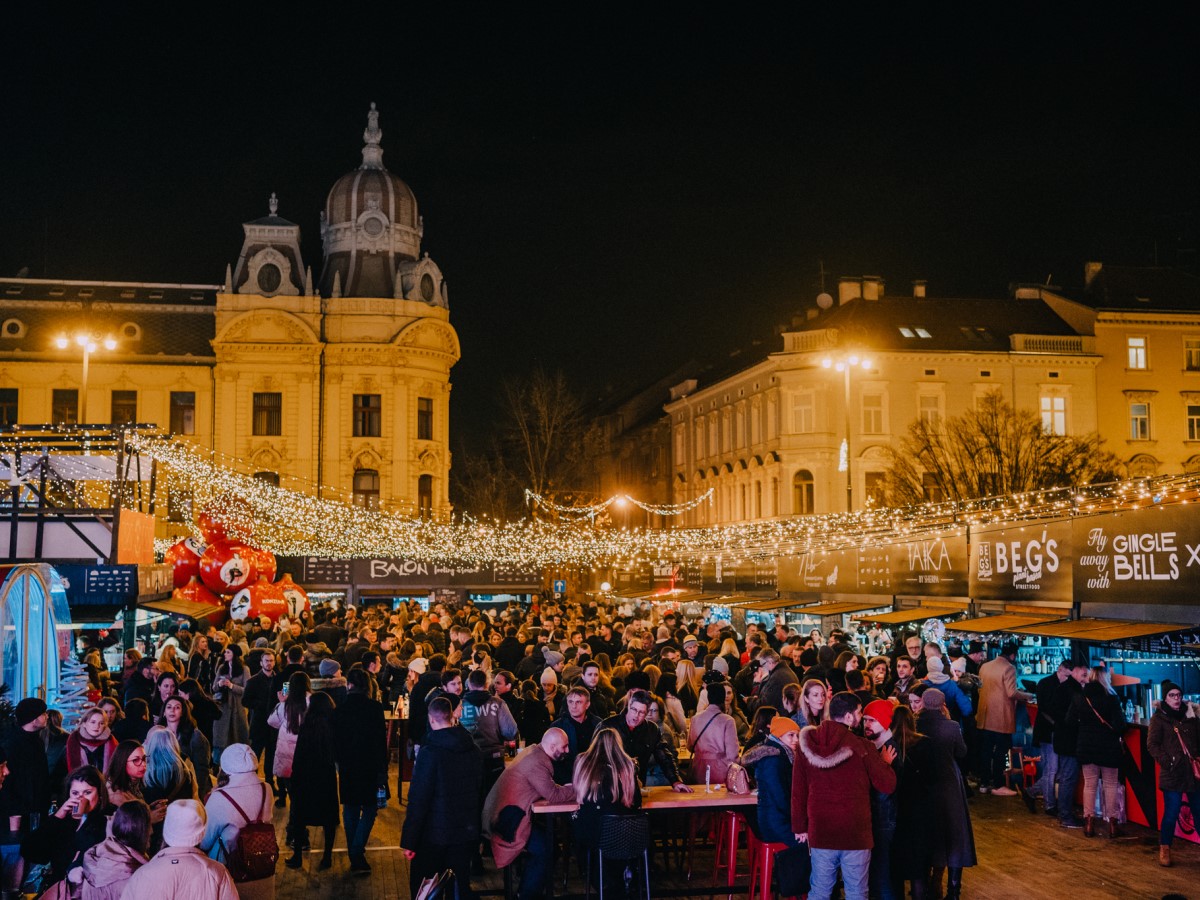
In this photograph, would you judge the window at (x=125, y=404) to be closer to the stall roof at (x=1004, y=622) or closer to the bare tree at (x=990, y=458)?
the bare tree at (x=990, y=458)

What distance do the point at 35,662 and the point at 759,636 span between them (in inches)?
351

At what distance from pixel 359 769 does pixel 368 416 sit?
1909 inches

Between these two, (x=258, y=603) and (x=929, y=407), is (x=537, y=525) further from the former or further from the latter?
(x=258, y=603)

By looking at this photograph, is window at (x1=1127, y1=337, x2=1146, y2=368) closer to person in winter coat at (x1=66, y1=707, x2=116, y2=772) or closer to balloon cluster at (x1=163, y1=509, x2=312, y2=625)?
balloon cluster at (x1=163, y1=509, x2=312, y2=625)

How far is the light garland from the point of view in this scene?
1936cm

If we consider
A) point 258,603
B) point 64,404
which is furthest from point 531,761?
point 64,404

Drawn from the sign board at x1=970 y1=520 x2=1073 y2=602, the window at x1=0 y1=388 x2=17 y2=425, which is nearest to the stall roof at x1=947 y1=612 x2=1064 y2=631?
the sign board at x1=970 y1=520 x2=1073 y2=602

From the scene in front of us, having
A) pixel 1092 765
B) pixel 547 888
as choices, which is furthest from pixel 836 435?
pixel 547 888

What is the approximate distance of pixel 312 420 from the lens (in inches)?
2272

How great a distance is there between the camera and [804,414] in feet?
174

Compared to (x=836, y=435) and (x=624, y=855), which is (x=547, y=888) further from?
(x=836, y=435)

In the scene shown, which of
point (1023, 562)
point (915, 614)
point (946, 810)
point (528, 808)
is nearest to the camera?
point (528, 808)

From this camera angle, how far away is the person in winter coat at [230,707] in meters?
14.2

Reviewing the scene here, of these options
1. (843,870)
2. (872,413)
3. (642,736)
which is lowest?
(843,870)
